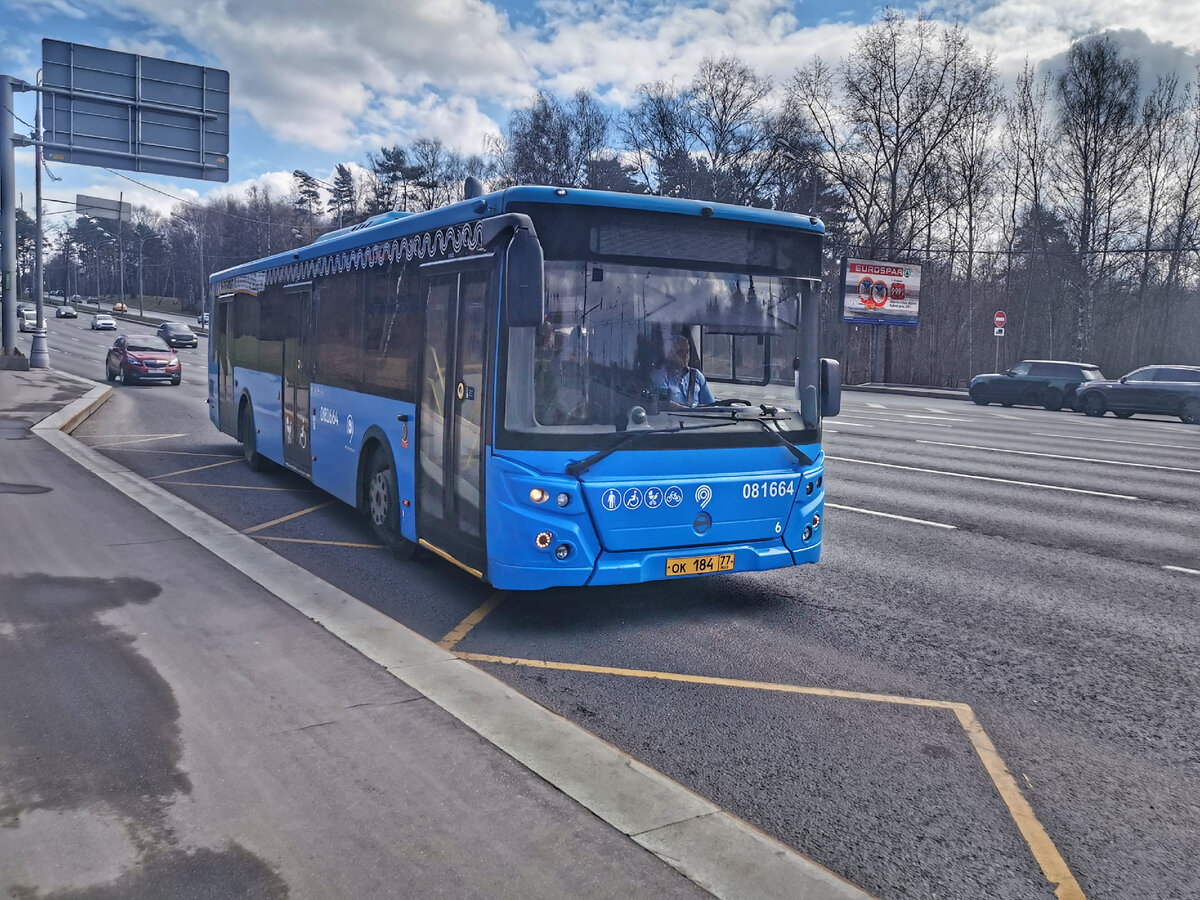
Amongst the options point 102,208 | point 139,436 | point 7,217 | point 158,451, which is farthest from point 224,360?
point 102,208

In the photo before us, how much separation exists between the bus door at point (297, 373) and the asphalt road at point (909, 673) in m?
0.61

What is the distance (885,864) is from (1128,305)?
201ft

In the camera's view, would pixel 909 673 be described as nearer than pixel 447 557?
Yes

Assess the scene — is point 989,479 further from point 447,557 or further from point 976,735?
point 976,735

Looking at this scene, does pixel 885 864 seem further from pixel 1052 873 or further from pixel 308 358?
pixel 308 358

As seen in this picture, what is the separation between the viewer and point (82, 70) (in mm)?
25266

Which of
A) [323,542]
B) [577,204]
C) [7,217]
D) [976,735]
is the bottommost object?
[976,735]

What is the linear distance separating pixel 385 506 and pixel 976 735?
5477 mm

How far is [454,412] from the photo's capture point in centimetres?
744

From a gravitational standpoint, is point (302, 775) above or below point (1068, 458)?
below

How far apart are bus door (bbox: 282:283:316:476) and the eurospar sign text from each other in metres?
40.9

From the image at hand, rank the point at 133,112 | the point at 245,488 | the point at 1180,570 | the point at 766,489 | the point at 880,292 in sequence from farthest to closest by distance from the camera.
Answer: the point at 880,292, the point at 133,112, the point at 245,488, the point at 1180,570, the point at 766,489

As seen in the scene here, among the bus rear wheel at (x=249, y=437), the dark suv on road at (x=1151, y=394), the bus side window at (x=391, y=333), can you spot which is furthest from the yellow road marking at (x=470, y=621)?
the dark suv on road at (x=1151, y=394)

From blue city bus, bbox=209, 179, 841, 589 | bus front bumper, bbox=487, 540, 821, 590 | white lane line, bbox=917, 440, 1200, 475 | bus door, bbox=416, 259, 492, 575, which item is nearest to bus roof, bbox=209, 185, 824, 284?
blue city bus, bbox=209, 179, 841, 589
